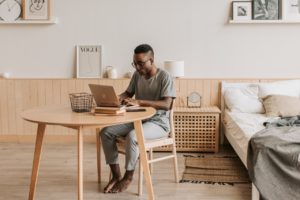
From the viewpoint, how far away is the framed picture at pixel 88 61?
194 inches

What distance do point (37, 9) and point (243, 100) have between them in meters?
2.54

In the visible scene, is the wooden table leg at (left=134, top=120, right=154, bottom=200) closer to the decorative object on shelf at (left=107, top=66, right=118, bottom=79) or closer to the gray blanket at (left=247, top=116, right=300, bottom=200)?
→ the gray blanket at (left=247, top=116, right=300, bottom=200)

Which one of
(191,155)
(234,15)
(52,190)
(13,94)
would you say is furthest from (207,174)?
(13,94)

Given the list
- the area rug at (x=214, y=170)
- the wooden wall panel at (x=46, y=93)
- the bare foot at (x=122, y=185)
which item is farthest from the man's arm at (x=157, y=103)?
the wooden wall panel at (x=46, y=93)

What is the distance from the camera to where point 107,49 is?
4.93m

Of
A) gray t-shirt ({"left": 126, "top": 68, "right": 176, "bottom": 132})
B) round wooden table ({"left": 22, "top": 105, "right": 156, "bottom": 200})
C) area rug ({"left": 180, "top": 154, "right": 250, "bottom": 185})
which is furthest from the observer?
area rug ({"left": 180, "top": 154, "right": 250, "bottom": 185})

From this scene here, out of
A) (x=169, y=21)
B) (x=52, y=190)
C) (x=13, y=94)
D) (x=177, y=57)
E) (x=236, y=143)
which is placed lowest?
(x=52, y=190)

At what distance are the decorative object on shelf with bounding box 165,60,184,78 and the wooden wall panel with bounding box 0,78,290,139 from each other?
5.4 inches

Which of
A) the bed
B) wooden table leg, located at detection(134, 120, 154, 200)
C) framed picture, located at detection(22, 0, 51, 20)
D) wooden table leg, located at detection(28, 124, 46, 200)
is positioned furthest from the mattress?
framed picture, located at detection(22, 0, 51, 20)

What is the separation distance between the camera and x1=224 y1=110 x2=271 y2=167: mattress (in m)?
3.39

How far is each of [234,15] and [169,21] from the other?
0.73 m

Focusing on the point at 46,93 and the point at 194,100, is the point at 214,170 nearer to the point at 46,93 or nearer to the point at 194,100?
the point at 194,100

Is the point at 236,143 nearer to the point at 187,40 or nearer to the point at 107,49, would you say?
the point at 187,40

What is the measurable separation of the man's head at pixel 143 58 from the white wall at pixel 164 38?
5.16ft
